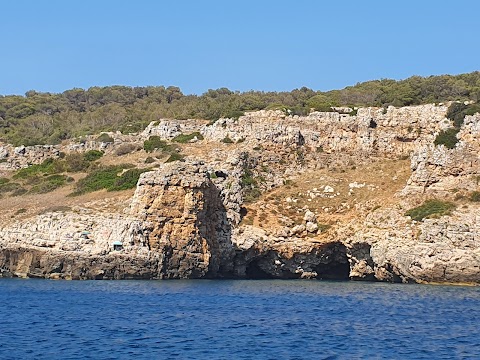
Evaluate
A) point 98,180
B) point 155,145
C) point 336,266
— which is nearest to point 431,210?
point 336,266

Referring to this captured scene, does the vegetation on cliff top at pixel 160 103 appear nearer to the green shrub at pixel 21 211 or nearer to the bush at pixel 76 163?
the bush at pixel 76 163

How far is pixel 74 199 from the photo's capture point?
181 feet

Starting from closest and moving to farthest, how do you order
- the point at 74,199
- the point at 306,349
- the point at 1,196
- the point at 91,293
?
the point at 306,349 → the point at 91,293 → the point at 74,199 → the point at 1,196

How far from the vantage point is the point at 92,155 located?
2635 inches

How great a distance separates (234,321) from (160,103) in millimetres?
69690

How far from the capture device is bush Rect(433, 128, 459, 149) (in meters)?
51.6

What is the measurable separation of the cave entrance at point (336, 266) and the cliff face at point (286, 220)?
0.40 ft

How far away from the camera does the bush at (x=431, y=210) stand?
4611 centimetres

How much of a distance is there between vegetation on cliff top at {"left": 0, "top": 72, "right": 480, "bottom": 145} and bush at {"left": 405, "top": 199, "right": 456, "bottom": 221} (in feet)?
58.0

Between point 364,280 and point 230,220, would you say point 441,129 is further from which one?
point 230,220

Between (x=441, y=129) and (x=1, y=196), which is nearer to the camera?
(x=441, y=129)

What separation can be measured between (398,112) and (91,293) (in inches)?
1314

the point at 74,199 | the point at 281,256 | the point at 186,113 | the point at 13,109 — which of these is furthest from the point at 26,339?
the point at 13,109

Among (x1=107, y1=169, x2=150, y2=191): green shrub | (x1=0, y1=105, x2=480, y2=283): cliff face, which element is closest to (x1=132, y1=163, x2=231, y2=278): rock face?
(x1=0, y1=105, x2=480, y2=283): cliff face
